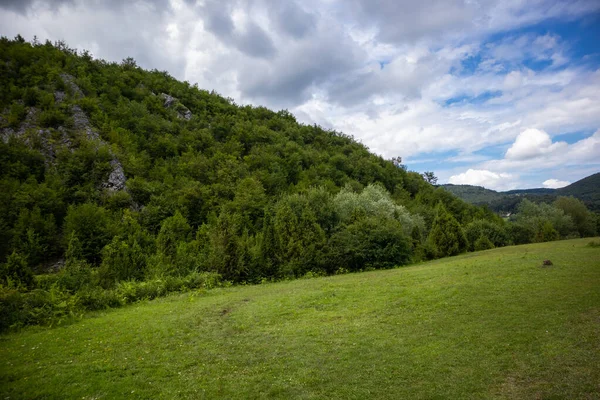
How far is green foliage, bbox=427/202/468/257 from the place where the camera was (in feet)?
131

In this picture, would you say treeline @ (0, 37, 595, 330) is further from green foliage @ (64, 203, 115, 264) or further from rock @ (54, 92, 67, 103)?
rock @ (54, 92, 67, 103)

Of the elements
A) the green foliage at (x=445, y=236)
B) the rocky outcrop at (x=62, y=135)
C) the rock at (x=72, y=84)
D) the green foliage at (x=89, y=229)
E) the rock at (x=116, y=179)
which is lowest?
the green foliage at (x=445, y=236)

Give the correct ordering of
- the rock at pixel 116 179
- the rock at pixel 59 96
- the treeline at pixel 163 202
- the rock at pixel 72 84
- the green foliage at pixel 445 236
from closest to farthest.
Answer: the treeline at pixel 163 202 < the green foliage at pixel 445 236 < the rock at pixel 116 179 < the rock at pixel 59 96 < the rock at pixel 72 84

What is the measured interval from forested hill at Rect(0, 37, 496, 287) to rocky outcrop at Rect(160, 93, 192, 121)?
42cm

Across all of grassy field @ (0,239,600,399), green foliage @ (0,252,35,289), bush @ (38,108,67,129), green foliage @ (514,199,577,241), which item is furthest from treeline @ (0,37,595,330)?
grassy field @ (0,239,600,399)

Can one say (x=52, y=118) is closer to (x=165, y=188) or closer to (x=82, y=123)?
(x=82, y=123)

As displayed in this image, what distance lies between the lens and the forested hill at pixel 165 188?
34.8 metres

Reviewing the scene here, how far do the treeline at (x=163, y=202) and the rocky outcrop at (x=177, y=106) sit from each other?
0.38 m

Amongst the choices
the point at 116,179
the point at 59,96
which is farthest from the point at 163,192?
the point at 59,96

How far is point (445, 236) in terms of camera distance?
1571 inches

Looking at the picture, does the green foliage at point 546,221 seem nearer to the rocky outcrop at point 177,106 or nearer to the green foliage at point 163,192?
the green foliage at point 163,192

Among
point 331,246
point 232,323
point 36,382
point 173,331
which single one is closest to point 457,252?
point 331,246

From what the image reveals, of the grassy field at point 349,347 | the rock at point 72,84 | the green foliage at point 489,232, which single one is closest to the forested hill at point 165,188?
the rock at point 72,84

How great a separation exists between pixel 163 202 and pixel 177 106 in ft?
148
